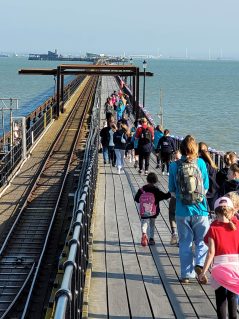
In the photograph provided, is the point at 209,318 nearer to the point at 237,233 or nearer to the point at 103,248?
the point at 237,233

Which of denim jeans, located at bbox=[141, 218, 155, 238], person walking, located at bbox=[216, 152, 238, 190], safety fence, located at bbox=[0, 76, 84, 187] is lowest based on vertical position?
safety fence, located at bbox=[0, 76, 84, 187]

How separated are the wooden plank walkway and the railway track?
1.75 m

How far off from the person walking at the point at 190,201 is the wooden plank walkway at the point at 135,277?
30 cm

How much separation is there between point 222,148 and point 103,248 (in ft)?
140

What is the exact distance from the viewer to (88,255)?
8102 mm

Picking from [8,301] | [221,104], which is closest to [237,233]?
[8,301]

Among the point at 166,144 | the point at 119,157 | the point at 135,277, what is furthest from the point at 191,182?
the point at 119,157

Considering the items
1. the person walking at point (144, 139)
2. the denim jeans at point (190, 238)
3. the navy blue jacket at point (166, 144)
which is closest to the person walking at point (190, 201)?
the denim jeans at point (190, 238)

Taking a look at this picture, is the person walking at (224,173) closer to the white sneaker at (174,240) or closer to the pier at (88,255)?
the white sneaker at (174,240)

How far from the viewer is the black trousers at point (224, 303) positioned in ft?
19.4

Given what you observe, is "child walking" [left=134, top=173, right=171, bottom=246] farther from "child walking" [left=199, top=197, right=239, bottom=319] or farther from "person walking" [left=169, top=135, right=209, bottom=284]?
"child walking" [left=199, top=197, right=239, bottom=319]

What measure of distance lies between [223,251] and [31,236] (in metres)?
9.36

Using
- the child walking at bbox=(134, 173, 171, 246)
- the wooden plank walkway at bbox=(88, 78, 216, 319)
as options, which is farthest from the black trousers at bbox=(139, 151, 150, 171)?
the child walking at bbox=(134, 173, 171, 246)

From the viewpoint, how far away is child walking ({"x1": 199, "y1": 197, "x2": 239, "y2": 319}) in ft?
19.2
